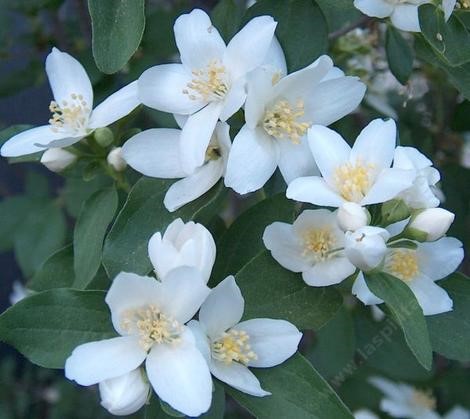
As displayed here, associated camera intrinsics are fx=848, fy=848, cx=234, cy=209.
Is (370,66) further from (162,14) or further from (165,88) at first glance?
(165,88)

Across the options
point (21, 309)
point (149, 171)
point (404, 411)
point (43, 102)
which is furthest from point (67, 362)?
point (43, 102)

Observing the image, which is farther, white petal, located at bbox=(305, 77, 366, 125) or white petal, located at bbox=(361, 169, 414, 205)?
white petal, located at bbox=(305, 77, 366, 125)

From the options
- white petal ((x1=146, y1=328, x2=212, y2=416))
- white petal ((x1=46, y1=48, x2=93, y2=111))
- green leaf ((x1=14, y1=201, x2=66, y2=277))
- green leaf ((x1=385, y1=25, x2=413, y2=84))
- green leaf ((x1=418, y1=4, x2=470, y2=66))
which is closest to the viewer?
white petal ((x1=146, y1=328, x2=212, y2=416))

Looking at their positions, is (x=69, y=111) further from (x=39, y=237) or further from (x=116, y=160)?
(x=39, y=237)

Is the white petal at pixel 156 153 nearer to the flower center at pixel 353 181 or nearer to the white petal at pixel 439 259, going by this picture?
the flower center at pixel 353 181

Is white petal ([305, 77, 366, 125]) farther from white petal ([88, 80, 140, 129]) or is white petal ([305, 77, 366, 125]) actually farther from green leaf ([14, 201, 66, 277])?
green leaf ([14, 201, 66, 277])

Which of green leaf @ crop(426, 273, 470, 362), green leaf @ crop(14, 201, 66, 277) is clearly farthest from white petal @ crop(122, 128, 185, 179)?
green leaf @ crop(14, 201, 66, 277)

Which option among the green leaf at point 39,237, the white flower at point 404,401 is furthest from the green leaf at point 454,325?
the green leaf at point 39,237
